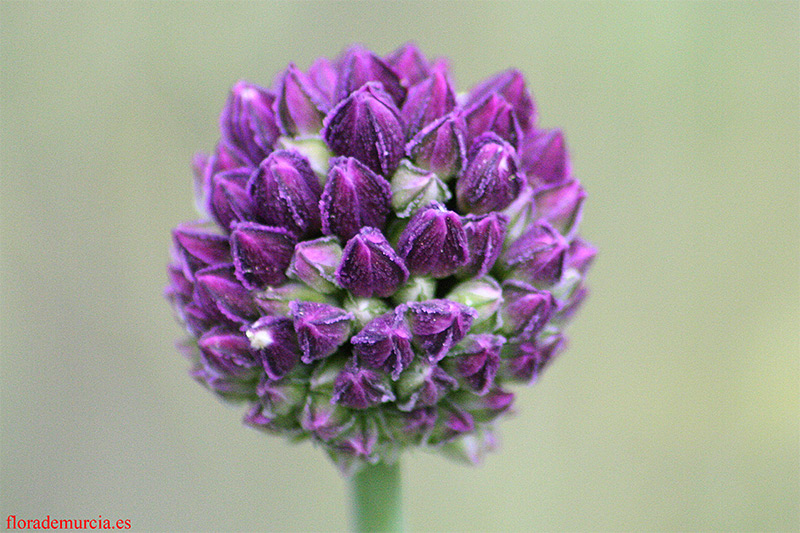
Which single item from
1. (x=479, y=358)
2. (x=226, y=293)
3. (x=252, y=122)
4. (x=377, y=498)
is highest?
(x=252, y=122)

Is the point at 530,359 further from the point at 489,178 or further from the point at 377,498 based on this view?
the point at 377,498

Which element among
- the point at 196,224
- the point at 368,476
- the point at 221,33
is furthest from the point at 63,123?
the point at 368,476

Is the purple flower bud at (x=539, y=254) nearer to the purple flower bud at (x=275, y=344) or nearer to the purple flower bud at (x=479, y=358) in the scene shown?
the purple flower bud at (x=479, y=358)

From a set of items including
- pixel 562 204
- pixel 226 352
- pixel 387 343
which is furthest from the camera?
pixel 562 204

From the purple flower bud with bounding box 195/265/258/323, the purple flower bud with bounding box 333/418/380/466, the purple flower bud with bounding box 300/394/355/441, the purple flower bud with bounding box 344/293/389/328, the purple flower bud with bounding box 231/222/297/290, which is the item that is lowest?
the purple flower bud with bounding box 333/418/380/466

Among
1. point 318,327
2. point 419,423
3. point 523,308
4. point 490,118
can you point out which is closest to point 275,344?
point 318,327

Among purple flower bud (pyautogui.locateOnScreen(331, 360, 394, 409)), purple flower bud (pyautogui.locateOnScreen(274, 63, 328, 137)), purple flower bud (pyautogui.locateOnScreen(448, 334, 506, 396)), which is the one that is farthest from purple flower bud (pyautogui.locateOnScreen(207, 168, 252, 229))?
purple flower bud (pyautogui.locateOnScreen(448, 334, 506, 396))

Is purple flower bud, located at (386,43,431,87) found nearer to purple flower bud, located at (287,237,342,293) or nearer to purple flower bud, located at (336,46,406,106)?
purple flower bud, located at (336,46,406,106)
